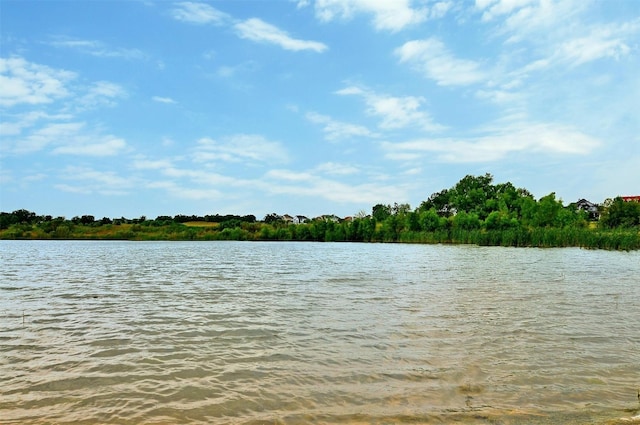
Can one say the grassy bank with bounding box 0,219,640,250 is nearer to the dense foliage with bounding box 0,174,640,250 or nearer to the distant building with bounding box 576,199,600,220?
the dense foliage with bounding box 0,174,640,250

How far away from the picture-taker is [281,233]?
415 feet

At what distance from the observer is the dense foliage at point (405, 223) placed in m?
92.8

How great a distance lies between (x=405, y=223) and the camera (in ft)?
375

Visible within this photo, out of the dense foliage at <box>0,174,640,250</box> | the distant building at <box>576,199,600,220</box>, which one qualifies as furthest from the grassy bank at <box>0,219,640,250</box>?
the distant building at <box>576,199,600,220</box>

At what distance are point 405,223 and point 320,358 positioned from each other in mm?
108213

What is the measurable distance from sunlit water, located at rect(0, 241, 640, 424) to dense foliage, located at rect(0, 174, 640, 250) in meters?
52.8

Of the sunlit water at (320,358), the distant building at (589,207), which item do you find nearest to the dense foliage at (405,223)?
the distant building at (589,207)

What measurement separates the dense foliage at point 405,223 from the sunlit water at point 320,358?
52758 millimetres

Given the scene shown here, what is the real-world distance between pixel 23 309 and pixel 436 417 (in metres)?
12.9

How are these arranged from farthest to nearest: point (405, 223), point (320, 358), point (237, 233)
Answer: point (237, 233) → point (405, 223) → point (320, 358)

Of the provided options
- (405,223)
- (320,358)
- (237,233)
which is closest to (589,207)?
(405,223)

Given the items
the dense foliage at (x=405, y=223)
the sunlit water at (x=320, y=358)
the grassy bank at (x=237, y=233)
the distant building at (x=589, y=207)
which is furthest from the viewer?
the distant building at (x=589, y=207)

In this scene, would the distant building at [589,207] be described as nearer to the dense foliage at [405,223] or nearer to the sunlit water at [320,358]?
the dense foliage at [405,223]

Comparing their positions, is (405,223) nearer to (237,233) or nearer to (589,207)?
(237,233)
